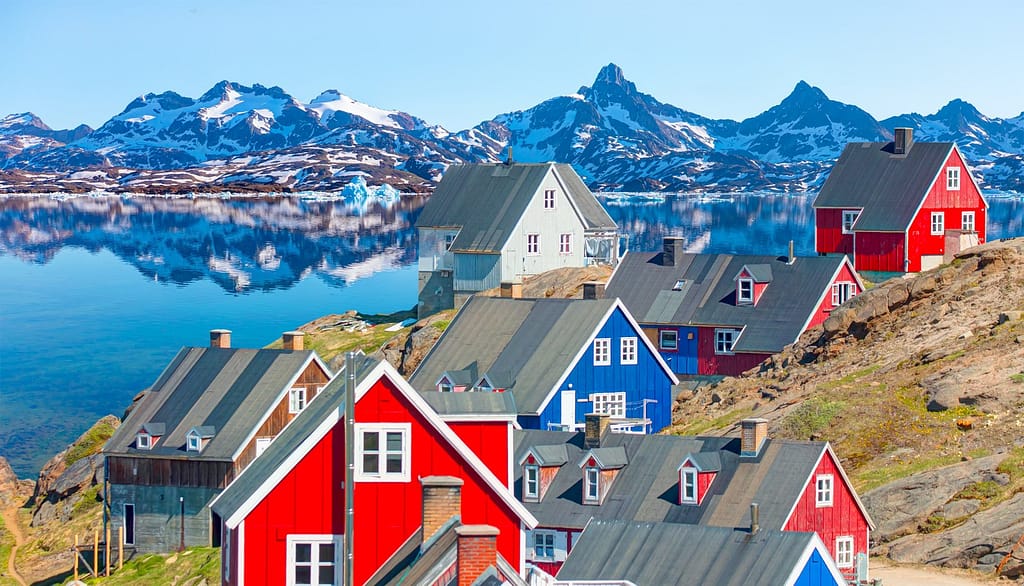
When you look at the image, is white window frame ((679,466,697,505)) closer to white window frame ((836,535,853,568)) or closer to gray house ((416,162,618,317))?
white window frame ((836,535,853,568))

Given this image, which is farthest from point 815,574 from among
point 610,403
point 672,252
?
point 672,252

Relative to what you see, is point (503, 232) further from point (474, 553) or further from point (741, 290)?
point (474, 553)

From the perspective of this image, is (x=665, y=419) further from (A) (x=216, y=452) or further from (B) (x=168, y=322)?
(B) (x=168, y=322)

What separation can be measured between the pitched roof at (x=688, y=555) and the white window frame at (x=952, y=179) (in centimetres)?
4789

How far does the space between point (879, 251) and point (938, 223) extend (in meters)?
3.32

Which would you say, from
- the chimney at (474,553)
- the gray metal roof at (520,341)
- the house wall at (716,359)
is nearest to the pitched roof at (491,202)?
the house wall at (716,359)

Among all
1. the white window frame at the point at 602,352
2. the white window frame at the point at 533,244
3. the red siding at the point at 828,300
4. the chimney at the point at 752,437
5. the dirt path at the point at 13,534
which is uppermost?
the white window frame at the point at 533,244

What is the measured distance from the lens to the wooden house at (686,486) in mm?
38938

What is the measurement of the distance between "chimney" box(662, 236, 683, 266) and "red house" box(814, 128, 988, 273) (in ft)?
36.5

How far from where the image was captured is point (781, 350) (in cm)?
6600

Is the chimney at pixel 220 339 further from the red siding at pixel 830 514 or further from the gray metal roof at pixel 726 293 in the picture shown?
the red siding at pixel 830 514

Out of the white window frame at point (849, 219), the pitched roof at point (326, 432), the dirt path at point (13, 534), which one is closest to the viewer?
the pitched roof at point (326, 432)

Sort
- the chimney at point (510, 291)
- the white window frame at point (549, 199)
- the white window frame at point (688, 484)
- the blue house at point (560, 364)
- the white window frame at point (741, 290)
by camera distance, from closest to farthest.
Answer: the white window frame at point (688, 484) < the blue house at point (560, 364) < the chimney at point (510, 291) < the white window frame at point (741, 290) < the white window frame at point (549, 199)

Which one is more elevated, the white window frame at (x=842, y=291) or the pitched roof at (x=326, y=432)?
the white window frame at (x=842, y=291)
